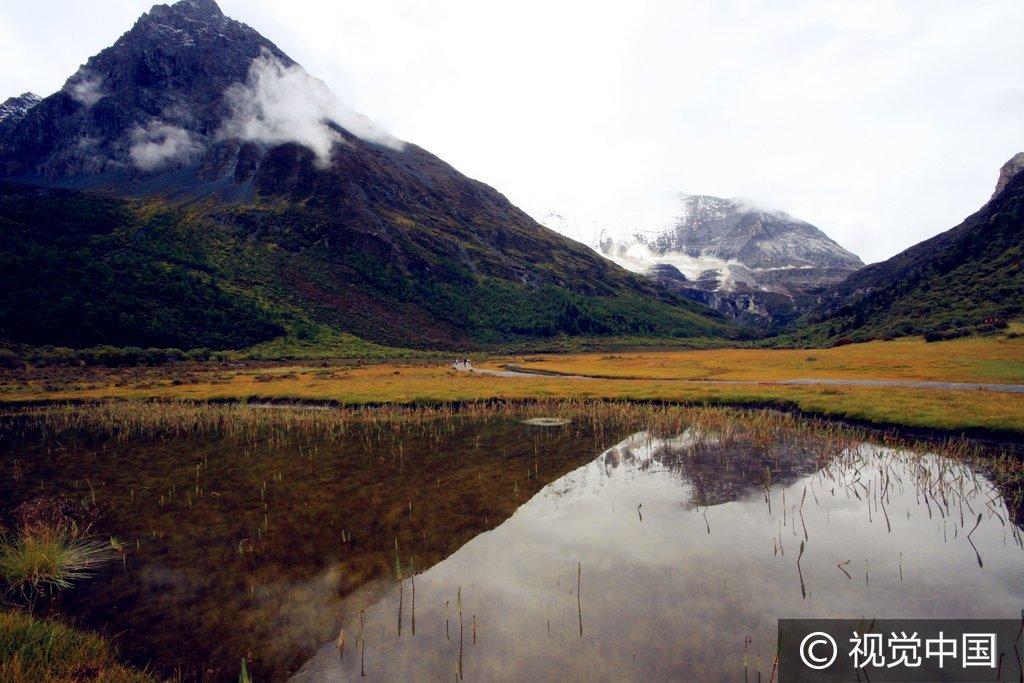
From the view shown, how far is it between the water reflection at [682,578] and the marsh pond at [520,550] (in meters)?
0.07

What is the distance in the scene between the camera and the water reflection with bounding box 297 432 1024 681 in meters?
9.57

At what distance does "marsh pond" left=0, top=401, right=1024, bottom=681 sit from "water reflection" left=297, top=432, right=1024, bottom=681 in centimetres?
7

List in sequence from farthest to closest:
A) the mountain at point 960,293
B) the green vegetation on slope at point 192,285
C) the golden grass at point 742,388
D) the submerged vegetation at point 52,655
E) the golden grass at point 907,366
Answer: the green vegetation on slope at point 192,285 < the mountain at point 960,293 < the golden grass at point 907,366 < the golden grass at point 742,388 < the submerged vegetation at point 52,655

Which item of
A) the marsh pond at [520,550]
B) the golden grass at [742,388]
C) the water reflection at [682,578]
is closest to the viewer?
the water reflection at [682,578]

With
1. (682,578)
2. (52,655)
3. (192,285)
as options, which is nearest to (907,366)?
(682,578)

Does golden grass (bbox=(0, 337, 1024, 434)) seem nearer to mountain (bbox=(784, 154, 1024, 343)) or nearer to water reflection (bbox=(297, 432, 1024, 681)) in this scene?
water reflection (bbox=(297, 432, 1024, 681))

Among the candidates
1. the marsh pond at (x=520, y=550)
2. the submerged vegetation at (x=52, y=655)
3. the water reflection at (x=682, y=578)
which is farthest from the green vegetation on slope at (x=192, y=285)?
the water reflection at (x=682, y=578)

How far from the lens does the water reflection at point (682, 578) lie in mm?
9570

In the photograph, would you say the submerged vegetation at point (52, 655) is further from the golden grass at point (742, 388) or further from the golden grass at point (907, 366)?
the golden grass at point (907, 366)

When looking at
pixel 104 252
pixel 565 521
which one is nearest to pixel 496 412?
pixel 565 521

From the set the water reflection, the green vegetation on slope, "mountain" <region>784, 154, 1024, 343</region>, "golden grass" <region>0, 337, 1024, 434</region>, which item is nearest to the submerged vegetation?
the water reflection

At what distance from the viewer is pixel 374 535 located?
15.9m

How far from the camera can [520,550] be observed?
1474 cm

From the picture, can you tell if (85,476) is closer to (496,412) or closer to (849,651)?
(496,412)
